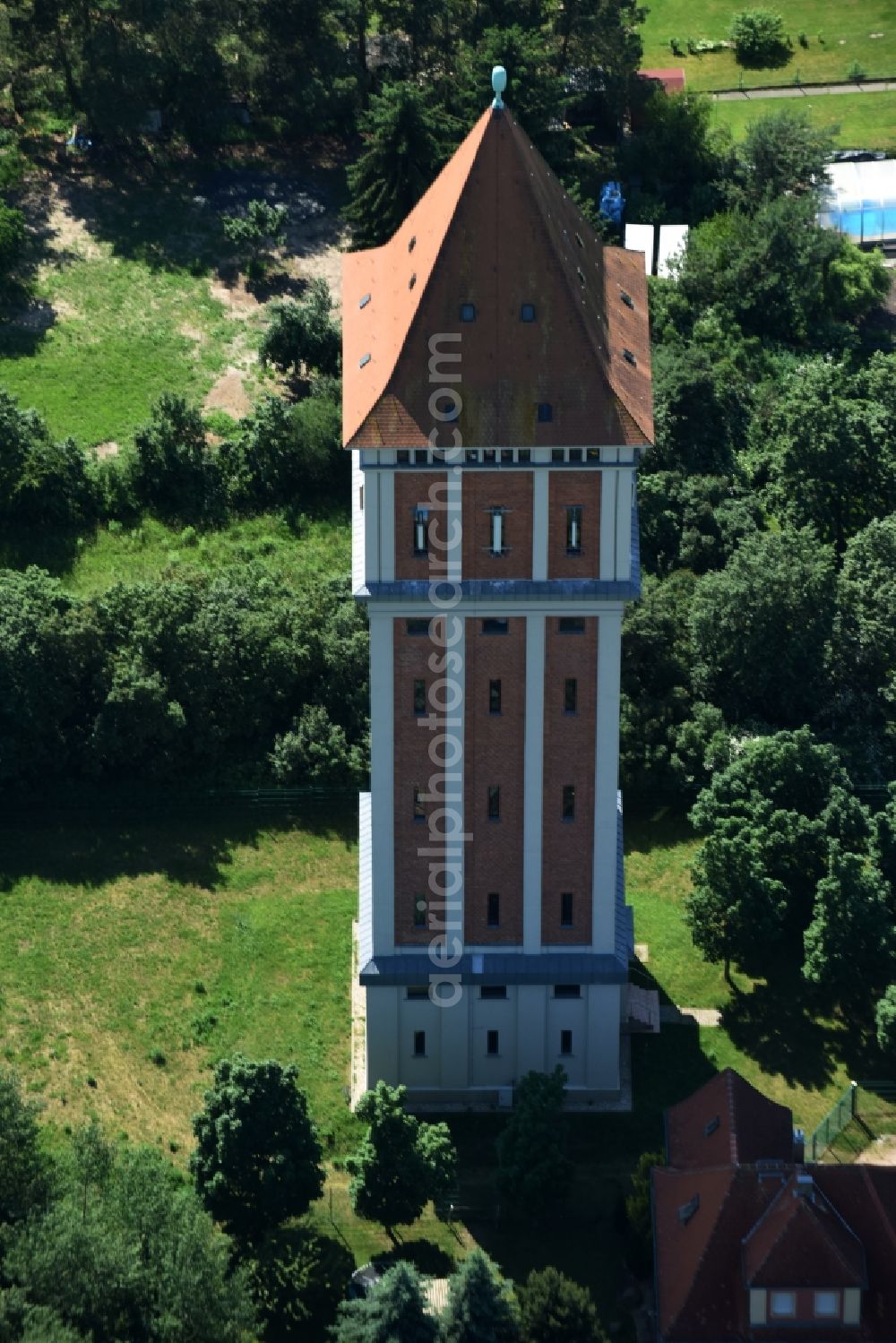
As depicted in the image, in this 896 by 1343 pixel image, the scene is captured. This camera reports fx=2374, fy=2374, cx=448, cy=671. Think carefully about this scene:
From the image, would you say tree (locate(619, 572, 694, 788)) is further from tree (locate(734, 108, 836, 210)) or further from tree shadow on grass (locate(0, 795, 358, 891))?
tree (locate(734, 108, 836, 210))

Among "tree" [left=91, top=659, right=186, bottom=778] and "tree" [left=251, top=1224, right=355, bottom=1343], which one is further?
"tree" [left=91, top=659, right=186, bottom=778]

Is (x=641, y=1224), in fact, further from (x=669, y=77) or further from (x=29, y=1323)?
(x=669, y=77)

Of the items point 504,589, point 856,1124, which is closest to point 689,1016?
point 856,1124

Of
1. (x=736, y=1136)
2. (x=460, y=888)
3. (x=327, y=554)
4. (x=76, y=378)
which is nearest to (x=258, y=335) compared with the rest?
(x=76, y=378)

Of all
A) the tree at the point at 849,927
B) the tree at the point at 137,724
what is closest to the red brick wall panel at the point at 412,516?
the tree at the point at 849,927

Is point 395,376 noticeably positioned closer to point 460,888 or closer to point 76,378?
point 460,888

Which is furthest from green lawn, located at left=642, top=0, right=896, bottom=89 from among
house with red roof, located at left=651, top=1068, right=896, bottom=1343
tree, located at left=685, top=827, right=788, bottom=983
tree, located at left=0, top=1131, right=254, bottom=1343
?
tree, located at left=0, top=1131, right=254, bottom=1343
